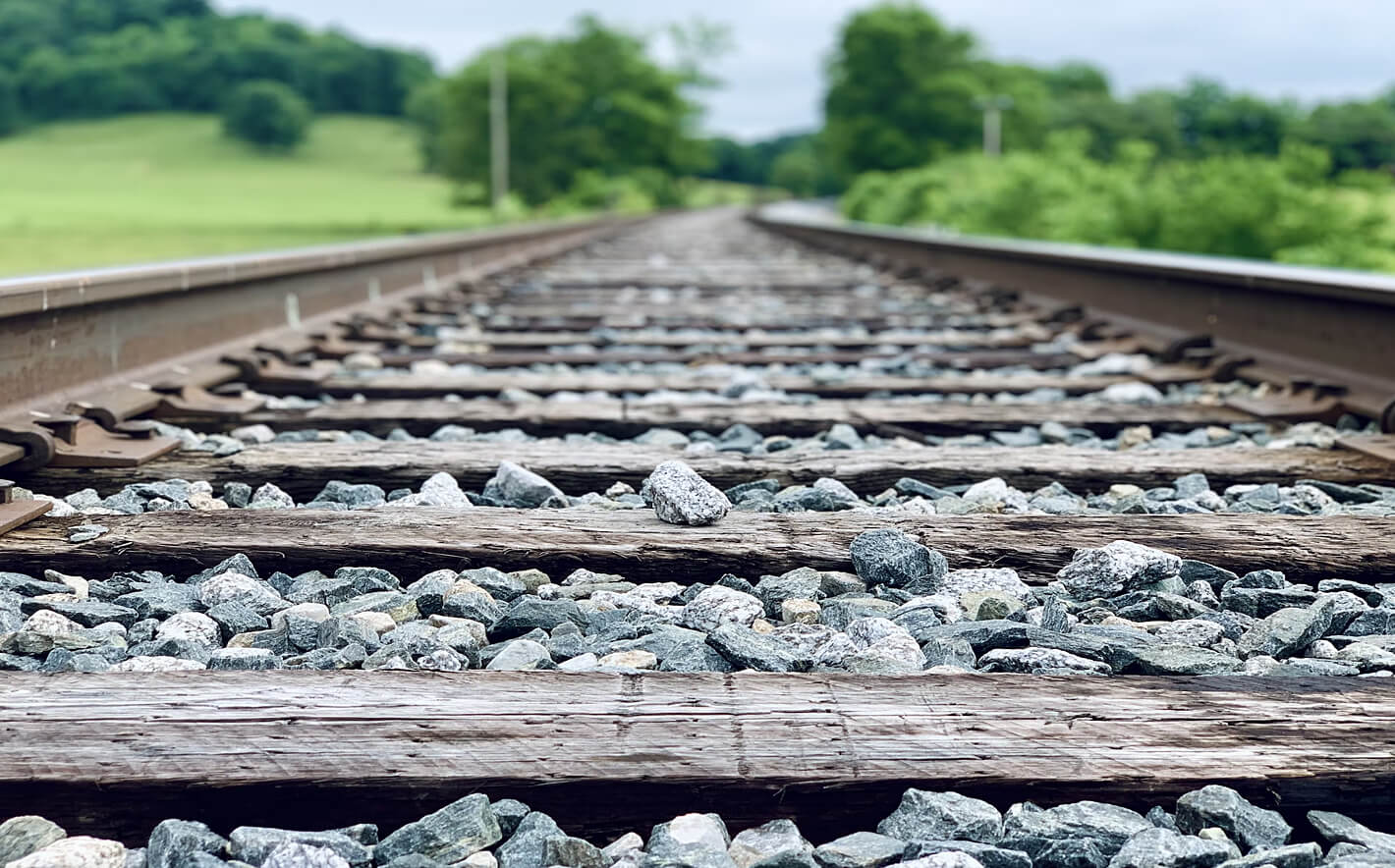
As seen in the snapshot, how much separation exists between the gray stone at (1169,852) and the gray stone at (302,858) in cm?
73

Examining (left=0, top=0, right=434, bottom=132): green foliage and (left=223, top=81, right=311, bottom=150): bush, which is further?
(left=223, top=81, right=311, bottom=150): bush

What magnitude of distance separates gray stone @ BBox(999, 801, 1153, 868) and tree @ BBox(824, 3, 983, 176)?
52.5 metres

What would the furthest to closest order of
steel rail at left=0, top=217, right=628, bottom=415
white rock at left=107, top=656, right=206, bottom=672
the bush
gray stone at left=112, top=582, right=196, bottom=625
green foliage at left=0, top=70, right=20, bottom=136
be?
the bush < green foliage at left=0, top=70, right=20, bottom=136 < steel rail at left=0, top=217, right=628, bottom=415 < gray stone at left=112, top=582, right=196, bottom=625 < white rock at left=107, top=656, right=206, bottom=672

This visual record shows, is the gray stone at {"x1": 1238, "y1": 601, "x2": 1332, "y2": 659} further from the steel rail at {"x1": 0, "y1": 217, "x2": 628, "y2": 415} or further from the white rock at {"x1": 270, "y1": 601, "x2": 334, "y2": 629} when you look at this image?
the steel rail at {"x1": 0, "y1": 217, "x2": 628, "y2": 415}

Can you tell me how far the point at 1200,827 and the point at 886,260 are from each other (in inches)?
388

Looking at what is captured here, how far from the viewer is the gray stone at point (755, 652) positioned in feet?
5.46

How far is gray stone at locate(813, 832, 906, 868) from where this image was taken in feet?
4.07

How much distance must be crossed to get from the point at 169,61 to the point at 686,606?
95.4 meters

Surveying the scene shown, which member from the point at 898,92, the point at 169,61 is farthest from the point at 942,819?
the point at 169,61

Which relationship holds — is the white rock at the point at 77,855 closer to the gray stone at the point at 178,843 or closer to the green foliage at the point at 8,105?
the gray stone at the point at 178,843

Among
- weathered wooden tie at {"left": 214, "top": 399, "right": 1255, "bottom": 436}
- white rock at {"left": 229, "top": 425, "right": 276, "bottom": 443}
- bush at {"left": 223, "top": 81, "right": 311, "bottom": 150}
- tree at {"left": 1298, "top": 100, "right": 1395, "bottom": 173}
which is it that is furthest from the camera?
bush at {"left": 223, "top": 81, "right": 311, "bottom": 150}

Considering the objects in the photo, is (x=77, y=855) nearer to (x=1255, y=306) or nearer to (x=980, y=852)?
(x=980, y=852)

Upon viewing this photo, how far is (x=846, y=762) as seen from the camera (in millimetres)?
1344

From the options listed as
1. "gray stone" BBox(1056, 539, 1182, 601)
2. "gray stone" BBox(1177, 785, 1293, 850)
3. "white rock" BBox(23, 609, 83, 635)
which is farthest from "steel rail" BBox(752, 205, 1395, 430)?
"white rock" BBox(23, 609, 83, 635)
